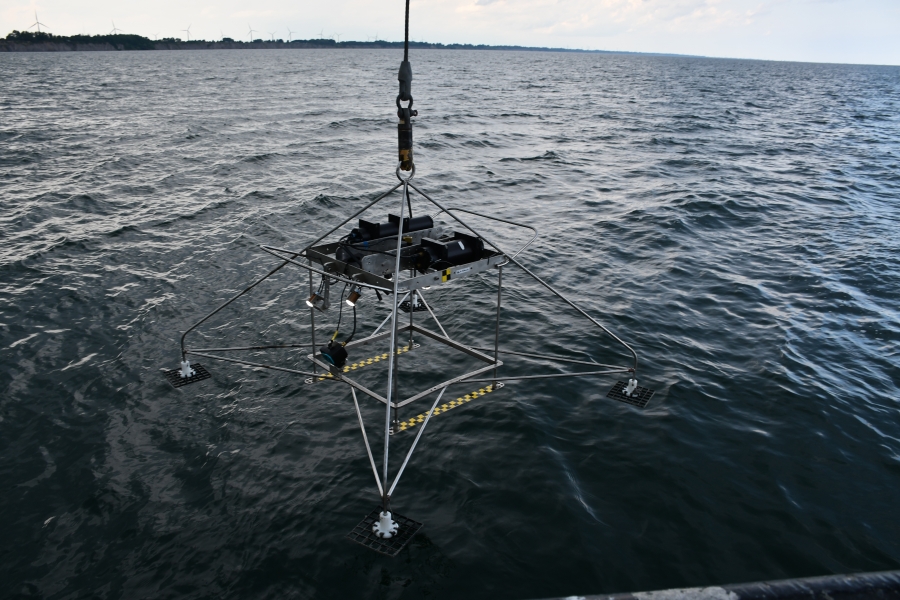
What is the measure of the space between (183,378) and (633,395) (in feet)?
31.6

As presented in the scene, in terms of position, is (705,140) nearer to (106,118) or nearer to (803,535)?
(803,535)

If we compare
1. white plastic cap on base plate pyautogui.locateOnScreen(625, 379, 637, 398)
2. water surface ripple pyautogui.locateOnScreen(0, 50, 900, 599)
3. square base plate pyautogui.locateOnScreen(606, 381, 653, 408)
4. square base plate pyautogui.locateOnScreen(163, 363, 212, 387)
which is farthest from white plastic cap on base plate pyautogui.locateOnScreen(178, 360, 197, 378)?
white plastic cap on base plate pyautogui.locateOnScreen(625, 379, 637, 398)

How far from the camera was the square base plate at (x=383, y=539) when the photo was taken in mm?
8445

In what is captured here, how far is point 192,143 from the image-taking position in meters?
43.6

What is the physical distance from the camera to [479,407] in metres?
13.0

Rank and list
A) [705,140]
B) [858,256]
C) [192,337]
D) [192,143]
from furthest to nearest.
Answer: [705,140], [192,143], [858,256], [192,337]

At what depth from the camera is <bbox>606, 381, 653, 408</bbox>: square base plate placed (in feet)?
42.3

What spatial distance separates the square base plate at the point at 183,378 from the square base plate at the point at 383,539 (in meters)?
6.05

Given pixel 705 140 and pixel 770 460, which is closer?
pixel 770 460

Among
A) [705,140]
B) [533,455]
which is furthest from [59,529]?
[705,140]

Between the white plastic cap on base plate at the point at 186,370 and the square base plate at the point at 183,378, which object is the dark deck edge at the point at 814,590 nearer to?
the square base plate at the point at 183,378

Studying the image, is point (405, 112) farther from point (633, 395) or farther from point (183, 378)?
point (183, 378)

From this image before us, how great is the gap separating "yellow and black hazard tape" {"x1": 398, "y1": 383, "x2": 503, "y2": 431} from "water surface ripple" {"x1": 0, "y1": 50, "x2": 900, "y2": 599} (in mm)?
222

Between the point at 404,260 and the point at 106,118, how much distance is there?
182 ft
